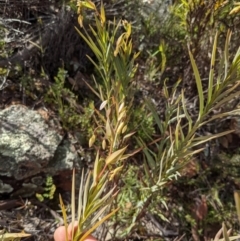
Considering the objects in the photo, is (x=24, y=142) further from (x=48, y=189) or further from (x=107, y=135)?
(x=107, y=135)

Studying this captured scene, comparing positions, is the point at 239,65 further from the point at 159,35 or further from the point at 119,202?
the point at 159,35

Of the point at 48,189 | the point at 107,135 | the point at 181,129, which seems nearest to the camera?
the point at 107,135

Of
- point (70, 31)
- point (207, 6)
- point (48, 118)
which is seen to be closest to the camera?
point (207, 6)

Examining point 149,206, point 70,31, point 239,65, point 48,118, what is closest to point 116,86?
point 239,65

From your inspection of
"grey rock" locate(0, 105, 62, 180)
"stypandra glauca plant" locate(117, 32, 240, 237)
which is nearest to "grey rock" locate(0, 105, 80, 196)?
"grey rock" locate(0, 105, 62, 180)

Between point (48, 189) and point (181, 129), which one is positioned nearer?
point (181, 129)

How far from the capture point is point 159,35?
206 cm

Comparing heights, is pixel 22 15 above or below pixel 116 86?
above

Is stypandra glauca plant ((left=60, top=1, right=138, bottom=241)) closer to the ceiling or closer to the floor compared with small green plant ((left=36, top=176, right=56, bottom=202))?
closer to the ceiling

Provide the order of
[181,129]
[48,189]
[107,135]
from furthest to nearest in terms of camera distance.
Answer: [48,189] < [181,129] < [107,135]

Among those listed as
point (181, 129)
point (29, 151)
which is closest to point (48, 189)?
point (29, 151)

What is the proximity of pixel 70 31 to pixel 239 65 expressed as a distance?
1.15 meters

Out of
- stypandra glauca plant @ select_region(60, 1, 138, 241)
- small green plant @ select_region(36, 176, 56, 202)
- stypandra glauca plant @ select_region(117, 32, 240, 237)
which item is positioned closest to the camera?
stypandra glauca plant @ select_region(60, 1, 138, 241)

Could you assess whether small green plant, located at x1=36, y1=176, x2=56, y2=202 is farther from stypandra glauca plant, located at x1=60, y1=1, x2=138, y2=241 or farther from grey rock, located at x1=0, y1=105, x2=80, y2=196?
stypandra glauca plant, located at x1=60, y1=1, x2=138, y2=241
